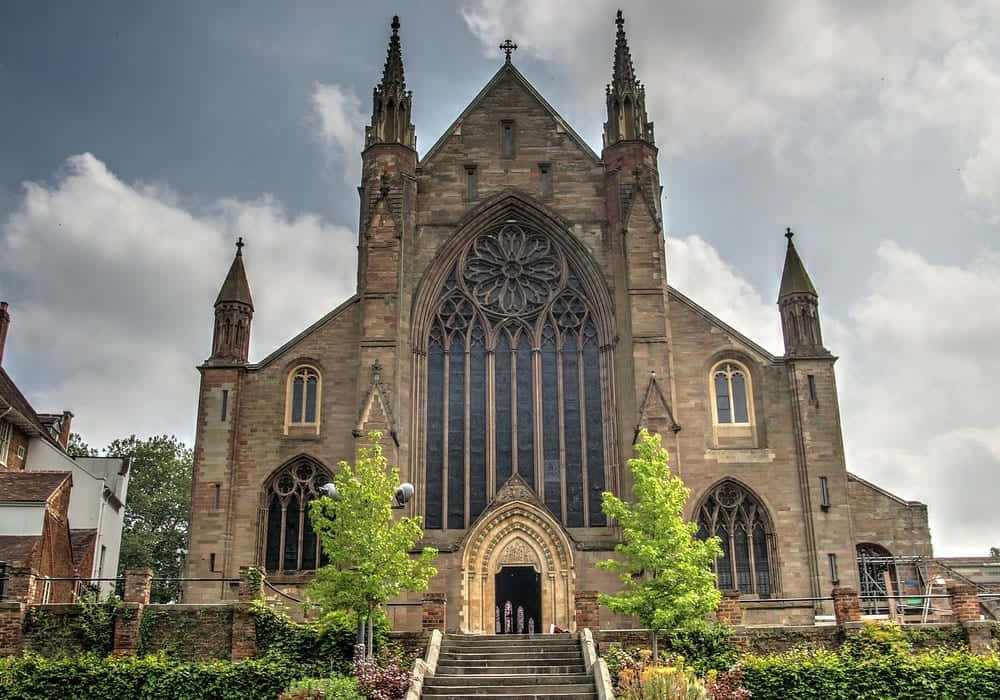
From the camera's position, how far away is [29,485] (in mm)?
28969

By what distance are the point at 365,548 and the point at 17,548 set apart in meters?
9.74

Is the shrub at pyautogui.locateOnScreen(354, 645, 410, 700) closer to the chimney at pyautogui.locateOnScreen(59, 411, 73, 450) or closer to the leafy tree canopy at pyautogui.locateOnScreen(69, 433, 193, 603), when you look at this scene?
the chimney at pyautogui.locateOnScreen(59, 411, 73, 450)

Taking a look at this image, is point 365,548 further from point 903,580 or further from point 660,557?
point 903,580

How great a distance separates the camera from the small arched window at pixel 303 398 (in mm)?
33344

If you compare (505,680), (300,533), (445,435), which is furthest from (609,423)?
(505,680)

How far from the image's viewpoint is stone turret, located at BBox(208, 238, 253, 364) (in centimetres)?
3359

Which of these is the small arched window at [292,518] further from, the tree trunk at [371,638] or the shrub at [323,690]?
the shrub at [323,690]

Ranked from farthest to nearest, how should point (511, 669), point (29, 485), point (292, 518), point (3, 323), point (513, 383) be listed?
point (3, 323) → point (513, 383) → point (292, 518) → point (29, 485) → point (511, 669)

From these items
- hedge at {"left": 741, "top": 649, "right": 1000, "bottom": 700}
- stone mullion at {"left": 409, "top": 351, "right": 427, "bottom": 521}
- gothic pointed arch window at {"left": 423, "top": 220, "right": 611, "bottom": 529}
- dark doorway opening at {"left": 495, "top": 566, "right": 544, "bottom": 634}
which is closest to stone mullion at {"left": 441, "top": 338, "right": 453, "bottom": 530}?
gothic pointed arch window at {"left": 423, "top": 220, "right": 611, "bottom": 529}

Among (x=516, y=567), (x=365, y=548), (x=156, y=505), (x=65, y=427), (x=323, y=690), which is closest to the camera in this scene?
(x=323, y=690)

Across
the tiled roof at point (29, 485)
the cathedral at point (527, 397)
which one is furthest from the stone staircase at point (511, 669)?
the tiled roof at point (29, 485)

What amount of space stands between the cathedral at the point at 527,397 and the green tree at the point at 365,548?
14.6ft

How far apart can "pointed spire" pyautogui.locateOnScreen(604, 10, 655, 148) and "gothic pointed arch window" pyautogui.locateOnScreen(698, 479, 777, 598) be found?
1233cm

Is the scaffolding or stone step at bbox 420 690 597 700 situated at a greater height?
the scaffolding
